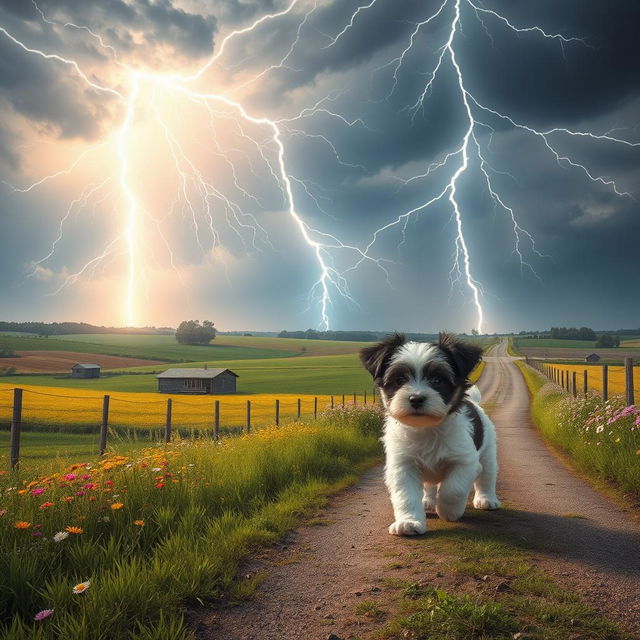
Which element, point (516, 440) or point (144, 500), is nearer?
point (144, 500)

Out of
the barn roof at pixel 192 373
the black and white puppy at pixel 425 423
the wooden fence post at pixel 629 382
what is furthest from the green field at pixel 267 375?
the black and white puppy at pixel 425 423

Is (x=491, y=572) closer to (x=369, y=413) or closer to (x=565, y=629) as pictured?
(x=565, y=629)

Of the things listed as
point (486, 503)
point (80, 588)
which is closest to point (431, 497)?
point (486, 503)

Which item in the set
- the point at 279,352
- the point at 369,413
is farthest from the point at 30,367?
the point at 369,413

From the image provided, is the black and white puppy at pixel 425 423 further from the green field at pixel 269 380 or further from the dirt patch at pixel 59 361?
the dirt patch at pixel 59 361

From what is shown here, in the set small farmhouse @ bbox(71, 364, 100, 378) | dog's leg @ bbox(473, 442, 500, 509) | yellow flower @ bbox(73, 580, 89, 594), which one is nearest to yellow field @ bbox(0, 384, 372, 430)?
dog's leg @ bbox(473, 442, 500, 509)

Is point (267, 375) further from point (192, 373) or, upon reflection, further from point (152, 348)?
point (152, 348)
